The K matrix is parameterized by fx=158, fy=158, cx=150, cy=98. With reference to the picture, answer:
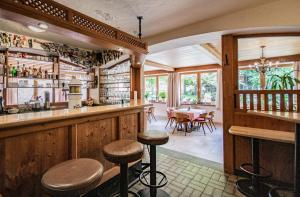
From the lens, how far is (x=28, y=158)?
4.28 ft

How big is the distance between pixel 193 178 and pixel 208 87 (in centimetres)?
552

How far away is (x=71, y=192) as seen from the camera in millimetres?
905

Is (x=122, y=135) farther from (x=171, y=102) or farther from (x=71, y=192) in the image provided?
(x=171, y=102)

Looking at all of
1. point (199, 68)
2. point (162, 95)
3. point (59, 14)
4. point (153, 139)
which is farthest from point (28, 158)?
point (162, 95)

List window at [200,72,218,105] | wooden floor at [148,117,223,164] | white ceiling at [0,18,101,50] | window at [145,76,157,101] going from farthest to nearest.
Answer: window at [145,76,157,101] → window at [200,72,218,105] → wooden floor at [148,117,223,164] → white ceiling at [0,18,101,50]

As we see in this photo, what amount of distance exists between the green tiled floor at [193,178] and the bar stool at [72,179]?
1218mm

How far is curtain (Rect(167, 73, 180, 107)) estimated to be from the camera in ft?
26.1

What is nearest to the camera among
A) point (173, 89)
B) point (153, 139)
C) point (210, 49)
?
point (153, 139)

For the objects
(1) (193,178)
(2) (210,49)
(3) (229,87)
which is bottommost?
(1) (193,178)

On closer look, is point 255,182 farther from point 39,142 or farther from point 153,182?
point 39,142

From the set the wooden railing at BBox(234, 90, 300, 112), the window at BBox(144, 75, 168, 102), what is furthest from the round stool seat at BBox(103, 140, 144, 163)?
the window at BBox(144, 75, 168, 102)

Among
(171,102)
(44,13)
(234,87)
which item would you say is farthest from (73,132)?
(171,102)

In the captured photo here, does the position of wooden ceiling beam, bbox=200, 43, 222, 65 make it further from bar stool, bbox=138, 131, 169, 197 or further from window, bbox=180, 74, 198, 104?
bar stool, bbox=138, 131, 169, 197

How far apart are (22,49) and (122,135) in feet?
9.39
